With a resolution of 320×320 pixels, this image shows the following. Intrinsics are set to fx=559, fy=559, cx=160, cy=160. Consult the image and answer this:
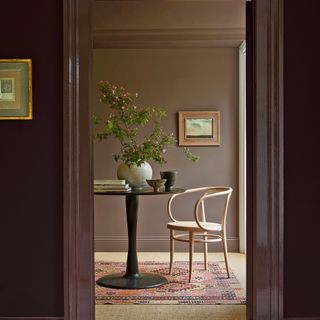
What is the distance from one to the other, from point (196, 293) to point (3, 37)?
2666 millimetres

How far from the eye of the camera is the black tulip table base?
496 centimetres

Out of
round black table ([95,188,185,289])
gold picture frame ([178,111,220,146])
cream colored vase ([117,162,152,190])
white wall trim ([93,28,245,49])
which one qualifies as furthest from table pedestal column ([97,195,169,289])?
white wall trim ([93,28,245,49])

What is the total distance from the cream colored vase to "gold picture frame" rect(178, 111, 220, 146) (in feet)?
6.11

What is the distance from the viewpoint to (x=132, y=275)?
5172 millimetres

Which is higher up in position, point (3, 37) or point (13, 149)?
point (3, 37)

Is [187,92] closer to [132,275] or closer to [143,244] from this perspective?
[143,244]

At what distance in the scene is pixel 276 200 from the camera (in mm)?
3479

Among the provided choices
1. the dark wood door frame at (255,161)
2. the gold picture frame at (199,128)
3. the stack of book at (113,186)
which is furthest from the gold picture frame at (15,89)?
the gold picture frame at (199,128)

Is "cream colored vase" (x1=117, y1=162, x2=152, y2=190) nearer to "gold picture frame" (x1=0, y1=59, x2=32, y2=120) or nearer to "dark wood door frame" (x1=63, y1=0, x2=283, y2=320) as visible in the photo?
"dark wood door frame" (x1=63, y1=0, x2=283, y2=320)

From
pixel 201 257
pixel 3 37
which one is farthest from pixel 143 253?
pixel 3 37

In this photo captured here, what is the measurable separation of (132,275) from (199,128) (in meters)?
2.33

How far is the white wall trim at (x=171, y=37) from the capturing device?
6.42 m

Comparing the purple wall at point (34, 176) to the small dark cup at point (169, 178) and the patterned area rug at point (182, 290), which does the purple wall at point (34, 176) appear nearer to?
the patterned area rug at point (182, 290)
